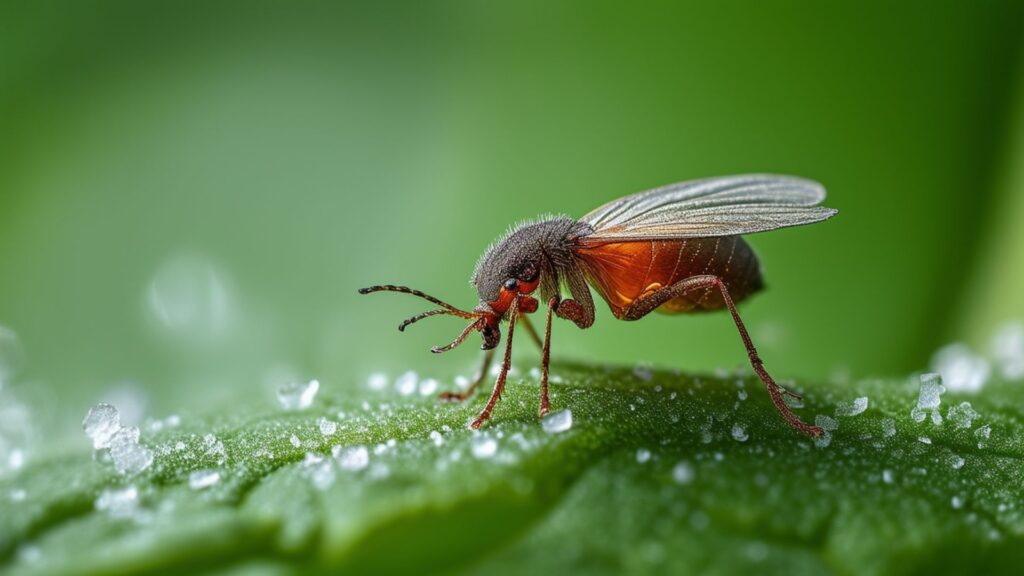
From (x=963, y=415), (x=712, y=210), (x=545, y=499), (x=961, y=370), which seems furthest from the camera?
(x=961, y=370)

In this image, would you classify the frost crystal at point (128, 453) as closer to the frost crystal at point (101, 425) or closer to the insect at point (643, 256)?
the frost crystal at point (101, 425)

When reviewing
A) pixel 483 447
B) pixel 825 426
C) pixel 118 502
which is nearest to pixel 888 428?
pixel 825 426

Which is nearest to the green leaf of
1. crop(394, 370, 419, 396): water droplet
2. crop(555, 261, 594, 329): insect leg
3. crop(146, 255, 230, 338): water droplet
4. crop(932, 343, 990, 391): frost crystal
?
crop(394, 370, 419, 396): water droplet

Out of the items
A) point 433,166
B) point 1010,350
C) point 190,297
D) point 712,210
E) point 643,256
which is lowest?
point 1010,350

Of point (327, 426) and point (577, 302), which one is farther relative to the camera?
point (577, 302)

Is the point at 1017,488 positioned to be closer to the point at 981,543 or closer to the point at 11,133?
the point at 981,543

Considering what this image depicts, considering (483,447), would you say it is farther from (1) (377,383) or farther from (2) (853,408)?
(2) (853,408)

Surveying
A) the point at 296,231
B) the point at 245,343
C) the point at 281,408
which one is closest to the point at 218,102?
the point at 296,231
